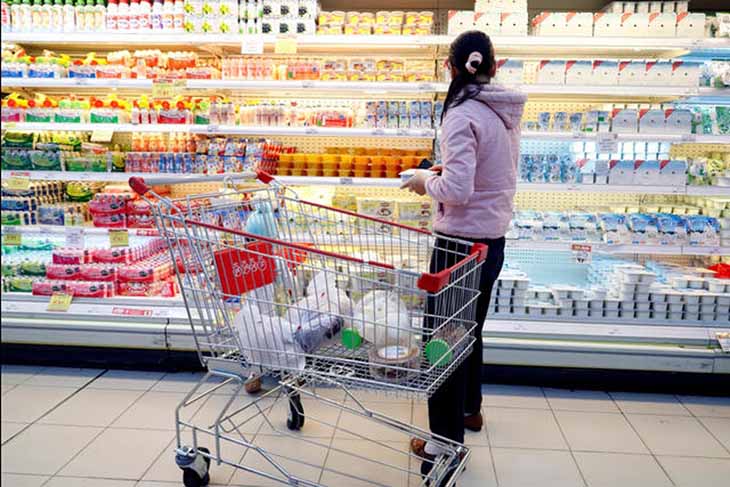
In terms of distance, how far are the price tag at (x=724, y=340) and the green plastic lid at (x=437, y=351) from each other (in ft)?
6.95

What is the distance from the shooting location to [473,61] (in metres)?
2.20

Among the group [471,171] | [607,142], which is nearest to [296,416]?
[471,171]

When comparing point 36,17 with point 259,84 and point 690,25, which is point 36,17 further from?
point 690,25

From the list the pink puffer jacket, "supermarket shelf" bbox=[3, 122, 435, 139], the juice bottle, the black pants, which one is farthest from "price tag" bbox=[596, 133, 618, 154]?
the juice bottle

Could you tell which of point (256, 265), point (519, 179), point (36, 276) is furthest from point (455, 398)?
point (36, 276)

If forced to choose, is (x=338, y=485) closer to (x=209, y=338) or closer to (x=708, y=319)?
(x=209, y=338)

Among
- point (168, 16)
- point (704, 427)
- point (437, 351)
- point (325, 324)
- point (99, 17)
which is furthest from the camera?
point (99, 17)

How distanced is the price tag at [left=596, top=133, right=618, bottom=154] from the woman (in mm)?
1170

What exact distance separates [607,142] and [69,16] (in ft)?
10.8

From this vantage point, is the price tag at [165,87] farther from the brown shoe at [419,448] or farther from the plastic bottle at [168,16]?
the brown shoe at [419,448]

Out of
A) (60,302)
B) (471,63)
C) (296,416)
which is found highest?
(471,63)

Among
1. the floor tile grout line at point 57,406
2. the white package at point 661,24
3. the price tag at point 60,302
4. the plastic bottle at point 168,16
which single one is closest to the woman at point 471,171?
the white package at point 661,24

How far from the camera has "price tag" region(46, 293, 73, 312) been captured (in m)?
Result: 3.50

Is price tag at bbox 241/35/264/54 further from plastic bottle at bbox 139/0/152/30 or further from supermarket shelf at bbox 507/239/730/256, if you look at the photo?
supermarket shelf at bbox 507/239/730/256
